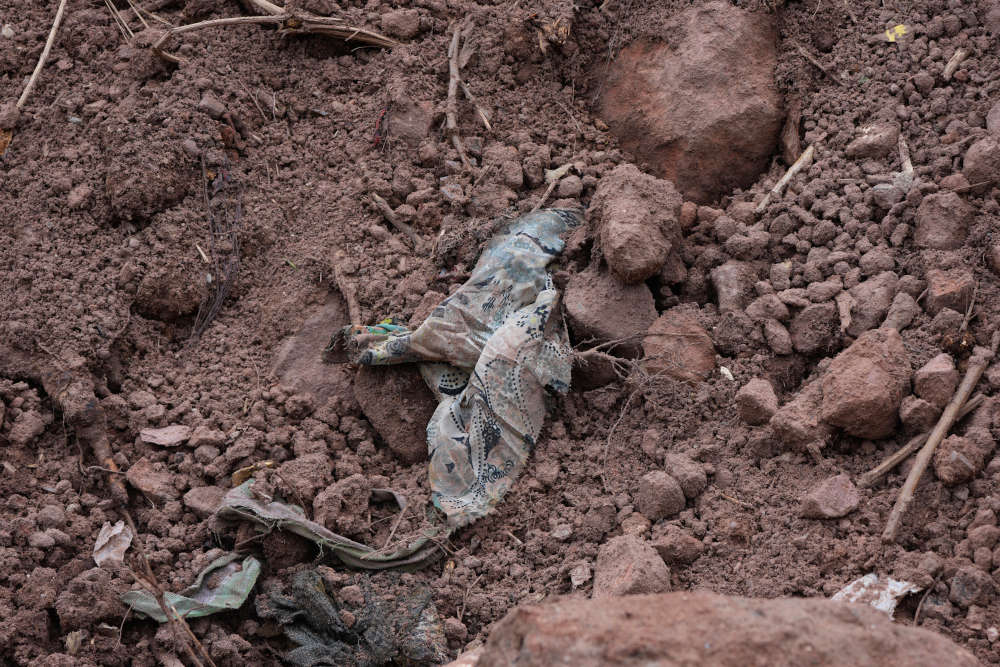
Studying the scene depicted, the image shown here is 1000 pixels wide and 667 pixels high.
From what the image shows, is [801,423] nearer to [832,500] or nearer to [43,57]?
[832,500]

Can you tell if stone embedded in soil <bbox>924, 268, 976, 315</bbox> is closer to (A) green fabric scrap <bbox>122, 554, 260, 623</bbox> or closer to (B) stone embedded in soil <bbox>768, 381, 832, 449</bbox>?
(B) stone embedded in soil <bbox>768, 381, 832, 449</bbox>

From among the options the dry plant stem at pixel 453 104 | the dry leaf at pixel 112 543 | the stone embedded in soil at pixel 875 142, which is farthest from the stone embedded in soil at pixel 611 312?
the dry leaf at pixel 112 543

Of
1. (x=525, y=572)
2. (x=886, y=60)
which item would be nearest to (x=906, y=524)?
(x=525, y=572)

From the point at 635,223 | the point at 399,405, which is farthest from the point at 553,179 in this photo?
the point at 399,405

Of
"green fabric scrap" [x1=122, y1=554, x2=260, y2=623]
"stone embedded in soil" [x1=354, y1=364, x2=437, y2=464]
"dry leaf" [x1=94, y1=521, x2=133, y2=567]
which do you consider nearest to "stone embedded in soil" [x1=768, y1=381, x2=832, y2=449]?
"stone embedded in soil" [x1=354, y1=364, x2=437, y2=464]

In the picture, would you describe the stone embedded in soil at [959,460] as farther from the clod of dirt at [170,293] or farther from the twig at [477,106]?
the clod of dirt at [170,293]

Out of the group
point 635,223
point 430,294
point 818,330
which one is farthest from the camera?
point 430,294
